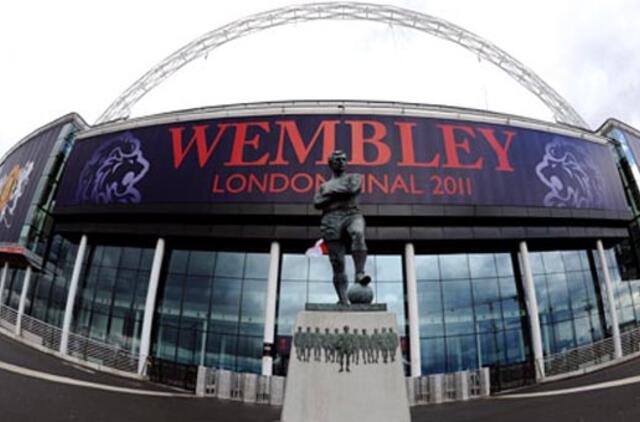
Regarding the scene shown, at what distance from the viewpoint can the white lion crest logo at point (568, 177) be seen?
966 inches

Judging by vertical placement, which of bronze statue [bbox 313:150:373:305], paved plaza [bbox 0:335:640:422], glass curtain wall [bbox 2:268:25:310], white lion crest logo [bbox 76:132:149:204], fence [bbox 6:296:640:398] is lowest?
paved plaza [bbox 0:335:640:422]

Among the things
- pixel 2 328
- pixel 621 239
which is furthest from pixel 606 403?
pixel 2 328

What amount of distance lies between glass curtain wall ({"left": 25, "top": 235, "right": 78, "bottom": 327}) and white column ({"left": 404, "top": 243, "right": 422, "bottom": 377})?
2170 centimetres

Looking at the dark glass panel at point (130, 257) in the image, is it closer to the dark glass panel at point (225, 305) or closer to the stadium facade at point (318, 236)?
the stadium facade at point (318, 236)

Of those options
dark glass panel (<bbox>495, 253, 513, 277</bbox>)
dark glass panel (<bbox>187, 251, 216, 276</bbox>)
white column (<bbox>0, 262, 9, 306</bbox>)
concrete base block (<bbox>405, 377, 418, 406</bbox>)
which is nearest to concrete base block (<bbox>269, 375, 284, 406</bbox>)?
concrete base block (<bbox>405, 377, 418, 406</bbox>)

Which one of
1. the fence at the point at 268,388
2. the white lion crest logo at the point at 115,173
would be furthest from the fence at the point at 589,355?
the white lion crest logo at the point at 115,173

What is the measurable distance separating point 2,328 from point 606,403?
3120cm

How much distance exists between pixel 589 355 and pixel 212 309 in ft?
72.5

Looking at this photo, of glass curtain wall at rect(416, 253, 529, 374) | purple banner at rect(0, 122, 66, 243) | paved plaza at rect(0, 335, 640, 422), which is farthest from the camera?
purple banner at rect(0, 122, 66, 243)

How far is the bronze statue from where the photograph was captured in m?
8.12

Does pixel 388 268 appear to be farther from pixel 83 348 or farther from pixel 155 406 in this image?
pixel 83 348

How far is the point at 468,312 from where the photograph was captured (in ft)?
77.2

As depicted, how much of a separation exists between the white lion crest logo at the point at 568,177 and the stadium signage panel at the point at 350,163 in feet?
0.24

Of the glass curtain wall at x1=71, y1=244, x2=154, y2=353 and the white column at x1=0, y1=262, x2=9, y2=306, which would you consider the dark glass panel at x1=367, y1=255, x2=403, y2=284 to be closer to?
the glass curtain wall at x1=71, y1=244, x2=154, y2=353
